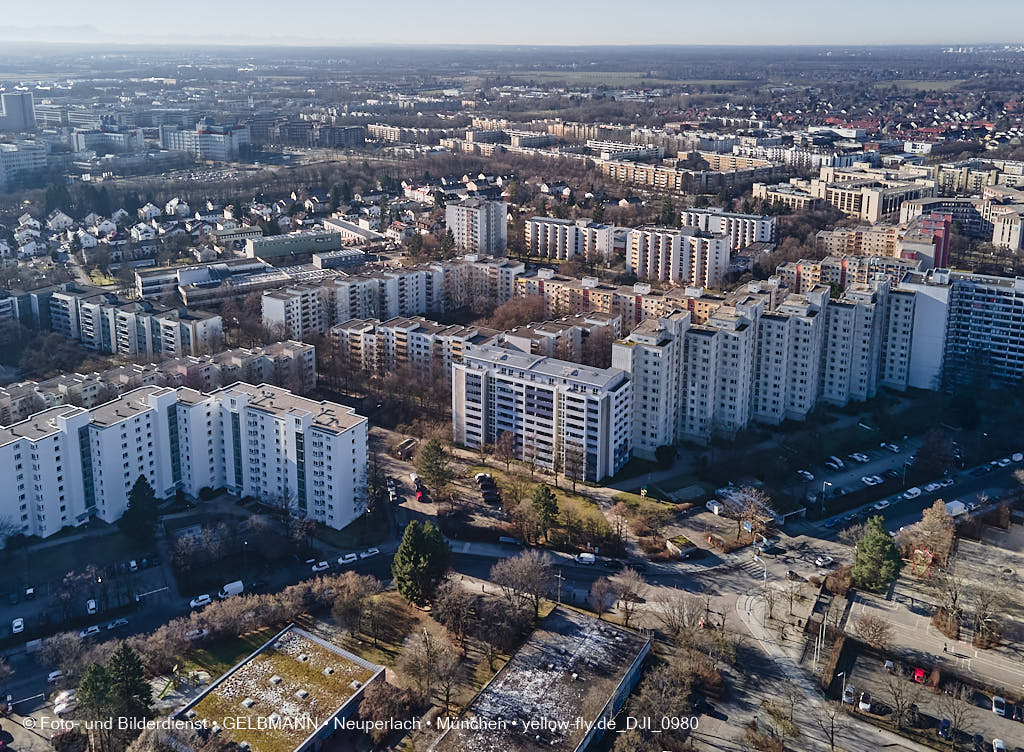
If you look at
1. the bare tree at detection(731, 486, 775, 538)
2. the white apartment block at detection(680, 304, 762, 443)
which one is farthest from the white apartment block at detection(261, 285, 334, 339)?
the bare tree at detection(731, 486, 775, 538)

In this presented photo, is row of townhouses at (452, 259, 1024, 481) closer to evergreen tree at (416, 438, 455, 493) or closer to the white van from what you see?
evergreen tree at (416, 438, 455, 493)

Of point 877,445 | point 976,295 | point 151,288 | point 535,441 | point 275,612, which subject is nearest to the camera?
point 275,612

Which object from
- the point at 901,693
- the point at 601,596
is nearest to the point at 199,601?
the point at 601,596

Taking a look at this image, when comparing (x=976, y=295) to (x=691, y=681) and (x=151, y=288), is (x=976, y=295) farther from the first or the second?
(x=151, y=288)

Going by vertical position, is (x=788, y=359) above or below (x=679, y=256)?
below

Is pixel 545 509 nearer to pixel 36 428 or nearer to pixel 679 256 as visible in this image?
pixel 36 428

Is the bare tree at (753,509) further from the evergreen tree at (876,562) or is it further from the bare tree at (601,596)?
the bare tree at (601,596)

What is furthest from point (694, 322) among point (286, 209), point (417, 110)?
point (417, 110)
